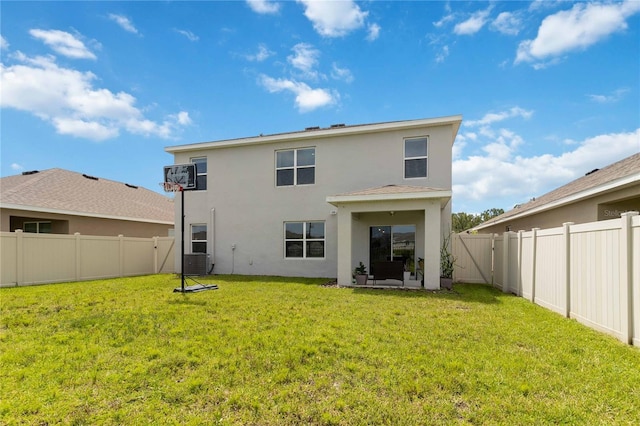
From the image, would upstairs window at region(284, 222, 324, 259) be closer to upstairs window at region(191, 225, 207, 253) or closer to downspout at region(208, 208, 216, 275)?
downspout at region(208, 208, 216, 275)

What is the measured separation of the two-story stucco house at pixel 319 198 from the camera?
11.9 metres

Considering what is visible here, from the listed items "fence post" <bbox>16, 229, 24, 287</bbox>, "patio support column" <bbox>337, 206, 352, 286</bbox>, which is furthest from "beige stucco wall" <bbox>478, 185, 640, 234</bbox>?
"fence post" <bbox>16, 229, 24, 287</bbox>

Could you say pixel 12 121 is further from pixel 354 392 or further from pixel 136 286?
pixel 354 392

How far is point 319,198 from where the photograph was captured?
530 inches

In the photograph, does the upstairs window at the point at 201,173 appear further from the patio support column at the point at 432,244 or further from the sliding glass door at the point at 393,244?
the patio support column at the point at 432,244

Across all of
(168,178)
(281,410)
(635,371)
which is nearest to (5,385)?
(281,410)

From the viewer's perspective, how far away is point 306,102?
48.4 ft

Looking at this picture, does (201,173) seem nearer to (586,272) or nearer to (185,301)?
(185,301)

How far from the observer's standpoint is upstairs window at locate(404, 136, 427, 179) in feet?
40.5

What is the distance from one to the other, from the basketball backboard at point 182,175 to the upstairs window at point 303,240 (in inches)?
179

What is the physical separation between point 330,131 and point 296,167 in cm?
216

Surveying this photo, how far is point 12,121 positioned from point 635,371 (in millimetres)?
19855

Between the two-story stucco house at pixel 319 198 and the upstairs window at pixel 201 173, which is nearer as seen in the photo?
the two-story stucco house at pixel 319 198

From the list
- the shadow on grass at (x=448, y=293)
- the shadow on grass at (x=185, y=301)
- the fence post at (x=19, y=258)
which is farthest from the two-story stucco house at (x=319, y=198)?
the fence post at (x=19, y=258)
